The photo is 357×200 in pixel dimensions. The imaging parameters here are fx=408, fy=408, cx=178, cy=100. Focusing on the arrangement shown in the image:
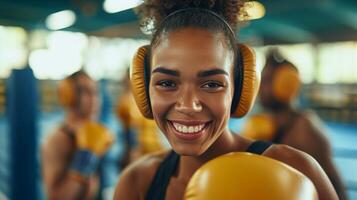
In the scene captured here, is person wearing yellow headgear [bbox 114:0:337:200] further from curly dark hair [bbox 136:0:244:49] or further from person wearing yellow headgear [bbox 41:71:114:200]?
person wearing yellow headgear [bbox 41:71:114:200]

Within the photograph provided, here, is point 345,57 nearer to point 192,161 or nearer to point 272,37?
point 272,37

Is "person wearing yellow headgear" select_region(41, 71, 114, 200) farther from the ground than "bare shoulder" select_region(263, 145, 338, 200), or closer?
closer

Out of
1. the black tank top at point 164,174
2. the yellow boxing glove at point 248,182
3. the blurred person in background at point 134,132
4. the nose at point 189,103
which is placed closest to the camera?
the yellow boxing glove at point 248,182

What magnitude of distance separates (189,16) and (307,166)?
0.42 metres

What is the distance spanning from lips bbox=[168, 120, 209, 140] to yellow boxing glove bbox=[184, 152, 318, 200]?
0.38ft

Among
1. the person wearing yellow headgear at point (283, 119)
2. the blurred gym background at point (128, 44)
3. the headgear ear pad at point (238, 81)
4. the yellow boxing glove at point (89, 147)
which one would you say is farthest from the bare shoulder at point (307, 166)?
the blurred gym background at point (128, 44)

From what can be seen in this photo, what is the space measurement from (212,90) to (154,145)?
79.2 inches

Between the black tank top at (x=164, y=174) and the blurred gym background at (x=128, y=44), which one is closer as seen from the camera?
the black tank top at (x=164, y=174)

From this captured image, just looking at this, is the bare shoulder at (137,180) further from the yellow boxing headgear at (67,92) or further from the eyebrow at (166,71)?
the yellow boxing headgear at (67,92)

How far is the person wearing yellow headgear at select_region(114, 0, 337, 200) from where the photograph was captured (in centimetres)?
85

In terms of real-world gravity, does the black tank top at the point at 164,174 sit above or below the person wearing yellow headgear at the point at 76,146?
above

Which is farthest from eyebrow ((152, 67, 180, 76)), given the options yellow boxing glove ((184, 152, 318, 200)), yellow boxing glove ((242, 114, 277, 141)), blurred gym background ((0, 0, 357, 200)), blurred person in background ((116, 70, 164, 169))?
blurred gym background ((0, 0, 357, 200))

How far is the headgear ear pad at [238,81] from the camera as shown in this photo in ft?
3.04

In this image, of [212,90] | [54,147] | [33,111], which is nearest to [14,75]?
[33,111]
